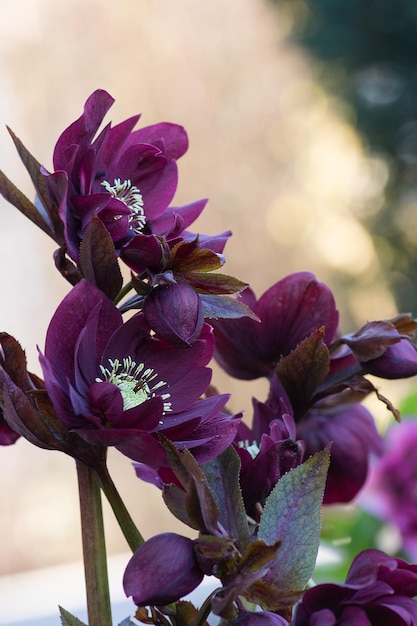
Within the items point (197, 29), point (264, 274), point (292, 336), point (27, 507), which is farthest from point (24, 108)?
point (292, 336)

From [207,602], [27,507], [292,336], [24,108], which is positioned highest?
[24,108]

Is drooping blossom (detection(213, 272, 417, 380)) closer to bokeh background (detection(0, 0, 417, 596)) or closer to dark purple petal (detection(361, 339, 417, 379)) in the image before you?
dark purple petal (detection(361, 339, 417, 379))

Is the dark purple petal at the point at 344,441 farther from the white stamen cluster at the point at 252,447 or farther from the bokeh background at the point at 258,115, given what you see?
the bokeh background at the point at 258,115

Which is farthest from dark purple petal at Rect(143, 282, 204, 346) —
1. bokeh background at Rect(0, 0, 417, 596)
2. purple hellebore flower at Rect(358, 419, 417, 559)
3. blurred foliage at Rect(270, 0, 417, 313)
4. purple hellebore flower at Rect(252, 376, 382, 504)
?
blurred foliage at Rect(270, 0, 417, 313)

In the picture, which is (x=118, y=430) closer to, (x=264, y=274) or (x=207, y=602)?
(x=207, y=602)

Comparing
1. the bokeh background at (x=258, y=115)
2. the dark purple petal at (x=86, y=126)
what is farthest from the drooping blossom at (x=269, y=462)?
the bokeh background at (x=258, y=115)

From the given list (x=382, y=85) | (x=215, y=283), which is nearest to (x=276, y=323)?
(x=215, y=283)
